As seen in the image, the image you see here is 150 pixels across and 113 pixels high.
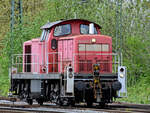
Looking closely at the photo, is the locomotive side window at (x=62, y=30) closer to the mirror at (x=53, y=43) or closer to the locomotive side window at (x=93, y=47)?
the mirror at (x=53, y=43)

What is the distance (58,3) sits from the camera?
1083 inches

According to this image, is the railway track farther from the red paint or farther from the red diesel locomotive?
the red paint

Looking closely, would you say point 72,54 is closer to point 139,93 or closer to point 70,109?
point 70,109

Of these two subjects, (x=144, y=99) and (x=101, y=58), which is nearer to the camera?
(x=101, y=58)

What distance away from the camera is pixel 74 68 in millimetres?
14430

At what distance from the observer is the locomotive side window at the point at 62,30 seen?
14969 mm

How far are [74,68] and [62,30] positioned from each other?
62.1 inches

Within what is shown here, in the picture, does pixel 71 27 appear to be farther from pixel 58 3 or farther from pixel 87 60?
pixel 58 3

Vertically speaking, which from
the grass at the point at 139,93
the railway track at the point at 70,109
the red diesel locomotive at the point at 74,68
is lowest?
the railway track at the point at 70,109

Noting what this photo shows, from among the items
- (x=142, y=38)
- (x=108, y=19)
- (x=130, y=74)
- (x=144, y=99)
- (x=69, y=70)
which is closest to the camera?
(x=69, y=70)

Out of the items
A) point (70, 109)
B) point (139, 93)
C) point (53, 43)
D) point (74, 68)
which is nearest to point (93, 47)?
point (74, 68)

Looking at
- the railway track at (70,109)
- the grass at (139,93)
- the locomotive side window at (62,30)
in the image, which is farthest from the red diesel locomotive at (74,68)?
the grass at (139,93)

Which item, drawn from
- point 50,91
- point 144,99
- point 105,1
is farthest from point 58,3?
point 50,91

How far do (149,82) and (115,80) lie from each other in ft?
26.6
